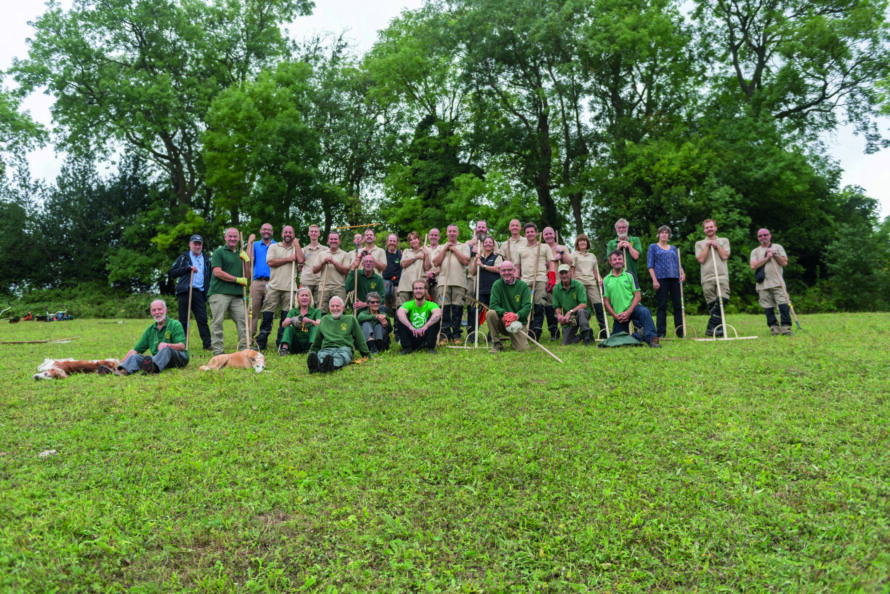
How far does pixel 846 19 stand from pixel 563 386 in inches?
908

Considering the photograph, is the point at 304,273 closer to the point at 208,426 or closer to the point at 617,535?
the point at 208,426

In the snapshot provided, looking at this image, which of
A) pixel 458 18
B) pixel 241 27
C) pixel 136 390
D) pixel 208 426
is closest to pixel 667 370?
pixel 208 426

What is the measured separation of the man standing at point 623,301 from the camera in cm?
911

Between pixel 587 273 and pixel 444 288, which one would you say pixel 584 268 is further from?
pixel 444 288

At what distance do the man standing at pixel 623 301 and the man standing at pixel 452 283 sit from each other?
247 centimetres

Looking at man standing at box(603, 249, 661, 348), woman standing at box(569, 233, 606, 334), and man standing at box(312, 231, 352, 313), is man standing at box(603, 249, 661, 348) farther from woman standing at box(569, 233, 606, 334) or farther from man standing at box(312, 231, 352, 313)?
man standing at box(312, 231, 352, 313)

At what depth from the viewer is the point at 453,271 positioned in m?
9.94

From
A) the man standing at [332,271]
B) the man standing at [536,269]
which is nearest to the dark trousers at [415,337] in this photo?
the man standing at [332,271]

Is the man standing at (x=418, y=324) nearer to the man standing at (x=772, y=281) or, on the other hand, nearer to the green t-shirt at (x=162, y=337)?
the green t-shirt at (x=162, y=337)

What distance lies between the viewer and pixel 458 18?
24172 mm

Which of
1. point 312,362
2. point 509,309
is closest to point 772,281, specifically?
point 509,309

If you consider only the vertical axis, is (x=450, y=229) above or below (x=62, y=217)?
below

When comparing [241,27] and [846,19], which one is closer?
[846,19]

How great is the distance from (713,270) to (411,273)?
5363 mm
